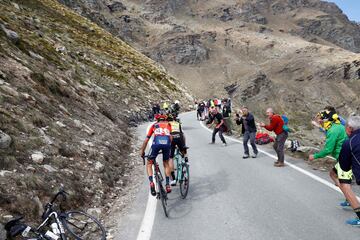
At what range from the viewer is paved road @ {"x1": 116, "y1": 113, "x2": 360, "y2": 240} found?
22.2ft

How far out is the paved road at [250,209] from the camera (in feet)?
22.2

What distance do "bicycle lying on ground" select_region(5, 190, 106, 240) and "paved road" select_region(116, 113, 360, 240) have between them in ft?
2.05

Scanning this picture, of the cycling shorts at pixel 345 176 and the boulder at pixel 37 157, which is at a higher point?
the cycling shorts at pixel 345 176

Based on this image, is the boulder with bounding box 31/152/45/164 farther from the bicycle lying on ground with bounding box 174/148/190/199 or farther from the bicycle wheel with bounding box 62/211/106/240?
the bicycle lying on ground with bounding box 174/148/190/199

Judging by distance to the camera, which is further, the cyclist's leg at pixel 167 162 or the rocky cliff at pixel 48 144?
the cyclist's leg at pixel 167 162

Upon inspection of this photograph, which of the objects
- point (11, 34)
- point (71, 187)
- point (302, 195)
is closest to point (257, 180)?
point (302, 195)

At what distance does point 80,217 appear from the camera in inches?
275

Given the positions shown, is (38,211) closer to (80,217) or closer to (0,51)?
(80,217)

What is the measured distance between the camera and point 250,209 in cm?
802

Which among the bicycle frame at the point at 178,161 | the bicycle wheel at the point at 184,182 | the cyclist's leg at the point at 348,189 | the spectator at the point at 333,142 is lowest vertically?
the bicycle wheel at the point at 184,182

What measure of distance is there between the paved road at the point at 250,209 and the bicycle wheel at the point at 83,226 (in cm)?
49

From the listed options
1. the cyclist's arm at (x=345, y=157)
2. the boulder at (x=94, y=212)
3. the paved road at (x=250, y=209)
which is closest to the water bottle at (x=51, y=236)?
the paved road at (x=250, y=209)

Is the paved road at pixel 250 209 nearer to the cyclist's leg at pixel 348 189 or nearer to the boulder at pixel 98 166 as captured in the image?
the cyclist's leg at pixel 348 189

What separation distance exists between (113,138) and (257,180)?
7829 mm
